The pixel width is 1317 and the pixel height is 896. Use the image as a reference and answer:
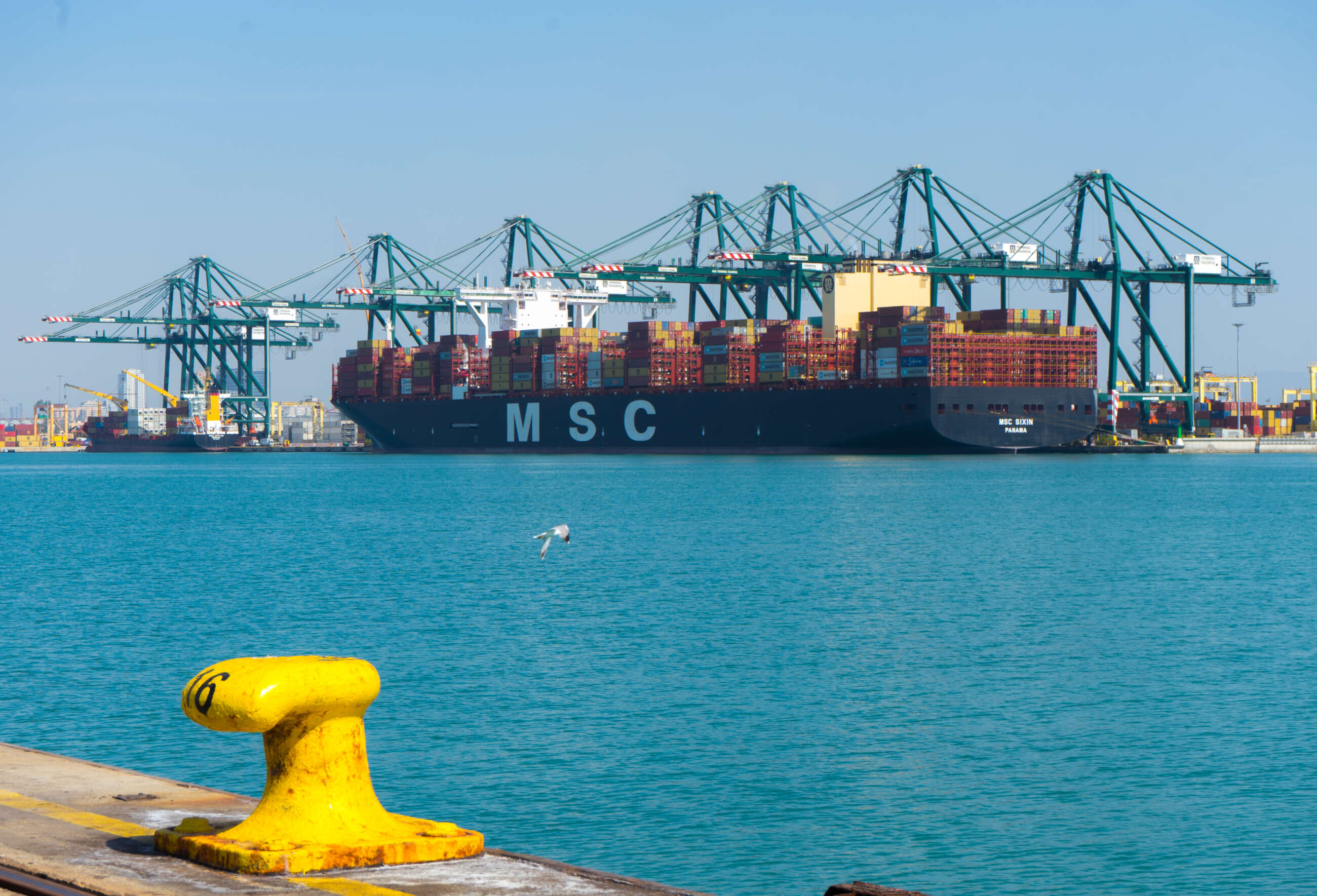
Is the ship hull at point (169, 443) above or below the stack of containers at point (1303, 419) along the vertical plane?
below

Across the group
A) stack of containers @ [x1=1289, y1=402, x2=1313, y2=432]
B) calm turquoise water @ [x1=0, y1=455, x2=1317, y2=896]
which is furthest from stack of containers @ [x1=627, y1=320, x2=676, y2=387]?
stack of containers @ [x1=1289, y1=402, x2=1313, y2=432]

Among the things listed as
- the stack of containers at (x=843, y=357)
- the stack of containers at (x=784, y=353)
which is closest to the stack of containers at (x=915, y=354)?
the stack of containers at (x=843, y=357)

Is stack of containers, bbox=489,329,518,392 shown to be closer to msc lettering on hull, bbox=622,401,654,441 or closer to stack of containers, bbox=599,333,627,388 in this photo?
stack of containers, bbox=599,333,627,388

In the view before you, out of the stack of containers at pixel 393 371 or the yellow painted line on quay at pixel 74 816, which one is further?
the stack of containers at pixel 393 371

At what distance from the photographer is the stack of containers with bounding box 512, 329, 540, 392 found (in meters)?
96.8

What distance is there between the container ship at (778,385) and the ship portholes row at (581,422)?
0.31ft

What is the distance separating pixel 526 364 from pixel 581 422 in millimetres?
6347

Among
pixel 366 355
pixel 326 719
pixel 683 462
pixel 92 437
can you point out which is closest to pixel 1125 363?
pixel 683 462

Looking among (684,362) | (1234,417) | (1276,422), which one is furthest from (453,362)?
(1276,422)

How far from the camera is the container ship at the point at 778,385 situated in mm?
78188

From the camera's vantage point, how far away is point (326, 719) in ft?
21.1

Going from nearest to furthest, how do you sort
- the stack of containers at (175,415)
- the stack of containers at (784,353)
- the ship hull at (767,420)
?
the ship hull at (767,420), the stack of containers at (784,353), the stack of containers at (175,415)

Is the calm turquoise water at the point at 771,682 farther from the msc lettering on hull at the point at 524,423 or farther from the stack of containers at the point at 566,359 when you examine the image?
the msc lettering on hull at the point at 524,423

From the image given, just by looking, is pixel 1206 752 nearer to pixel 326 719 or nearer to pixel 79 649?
pixel 326 719
